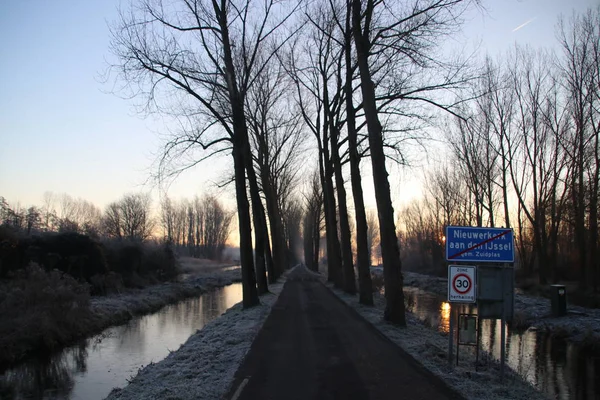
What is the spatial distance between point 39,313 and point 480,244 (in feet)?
41.8

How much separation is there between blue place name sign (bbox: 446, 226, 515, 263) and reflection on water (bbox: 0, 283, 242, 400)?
7.21m

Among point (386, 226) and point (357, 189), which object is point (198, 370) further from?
point (357, 189)

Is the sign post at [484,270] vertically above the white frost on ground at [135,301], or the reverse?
the sign post at [484,270]

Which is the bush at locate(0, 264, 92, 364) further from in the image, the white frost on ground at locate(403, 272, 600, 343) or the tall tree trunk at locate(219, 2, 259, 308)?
the white frost on ground at locate(403, 272, 600, 343)

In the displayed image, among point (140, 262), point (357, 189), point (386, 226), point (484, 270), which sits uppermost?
point (357, 189)

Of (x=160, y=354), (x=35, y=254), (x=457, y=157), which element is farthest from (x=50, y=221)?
(x=160, y=354)

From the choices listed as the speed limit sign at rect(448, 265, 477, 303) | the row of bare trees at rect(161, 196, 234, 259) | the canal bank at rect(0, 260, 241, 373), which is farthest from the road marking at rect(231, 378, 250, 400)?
the row of bare trees at rect(161, 196, 234, 259)

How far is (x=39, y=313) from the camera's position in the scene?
14469mm

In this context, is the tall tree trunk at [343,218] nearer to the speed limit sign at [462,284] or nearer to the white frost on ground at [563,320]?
the white frost on ground at [563,320]

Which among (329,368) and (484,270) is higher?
(484,270)

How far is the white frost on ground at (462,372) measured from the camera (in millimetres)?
7336

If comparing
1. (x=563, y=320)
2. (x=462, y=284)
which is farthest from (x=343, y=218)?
(x=462, y=284)

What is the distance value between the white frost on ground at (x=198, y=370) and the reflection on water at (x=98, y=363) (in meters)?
1.24

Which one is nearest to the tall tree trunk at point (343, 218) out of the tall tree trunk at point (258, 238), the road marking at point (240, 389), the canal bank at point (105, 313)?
the tall tree trunk at point (258, 238)
